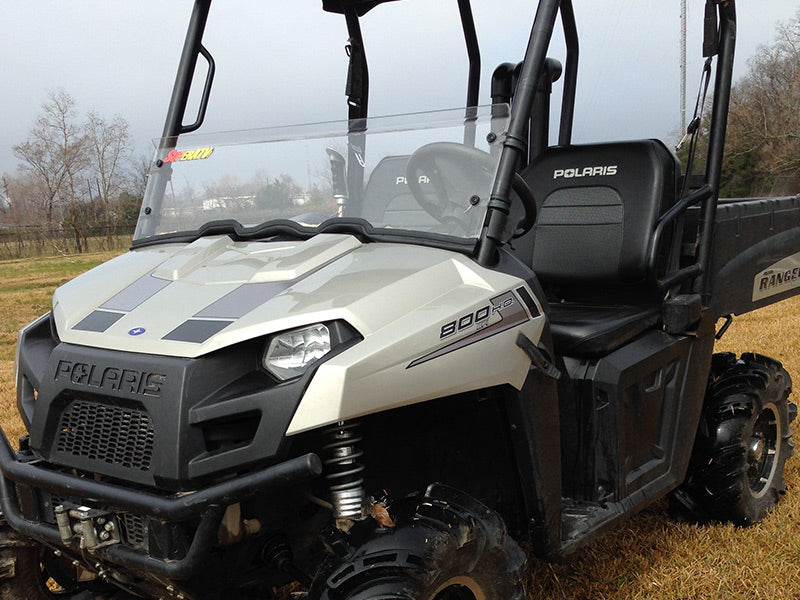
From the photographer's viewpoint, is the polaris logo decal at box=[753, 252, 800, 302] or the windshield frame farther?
the polaris logo decal at box=[753, 252, 800, 302]

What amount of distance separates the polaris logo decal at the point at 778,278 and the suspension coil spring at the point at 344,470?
2.47 meters

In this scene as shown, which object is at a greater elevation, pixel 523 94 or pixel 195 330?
pixel 523 94

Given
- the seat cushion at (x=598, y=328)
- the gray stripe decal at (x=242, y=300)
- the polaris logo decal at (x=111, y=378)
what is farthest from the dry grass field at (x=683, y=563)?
the polaris logo decal at (x=111, y=378)

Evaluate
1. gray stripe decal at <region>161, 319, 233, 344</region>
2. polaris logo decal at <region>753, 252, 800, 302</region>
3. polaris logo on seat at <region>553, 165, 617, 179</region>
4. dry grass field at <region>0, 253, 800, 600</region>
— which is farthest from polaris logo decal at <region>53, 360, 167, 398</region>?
polaris logo decal at <region>753, 252, 800, 302</region>

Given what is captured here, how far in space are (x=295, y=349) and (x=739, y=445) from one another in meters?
2.31

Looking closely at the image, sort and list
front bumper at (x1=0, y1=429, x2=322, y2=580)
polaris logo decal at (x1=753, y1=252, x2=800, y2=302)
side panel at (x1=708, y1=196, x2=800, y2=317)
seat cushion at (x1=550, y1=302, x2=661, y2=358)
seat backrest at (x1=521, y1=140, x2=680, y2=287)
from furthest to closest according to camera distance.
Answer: polaris logo decal at (x1=753, y1=252, x2=800, y2=302) < side panel at (x1=708, y1=196, x2=800, y2=317) < seat backrest at (x1=521, y1=140, x2=680, y2=287) < seat cushion at (x1=550, y1=302, x2=661, y2=358) < front bumper at (x1=0, y1=429, x2=322, y2=580)

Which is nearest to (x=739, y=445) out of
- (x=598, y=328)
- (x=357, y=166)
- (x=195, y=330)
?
(x=598, y=328)

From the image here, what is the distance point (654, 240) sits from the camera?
321cm

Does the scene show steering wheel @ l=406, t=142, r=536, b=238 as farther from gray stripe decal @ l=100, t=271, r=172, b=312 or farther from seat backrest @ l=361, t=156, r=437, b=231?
gray stripe decal @ l=100, t=271, r=172, b=312

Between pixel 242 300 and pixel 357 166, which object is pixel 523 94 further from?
pixel 242 300

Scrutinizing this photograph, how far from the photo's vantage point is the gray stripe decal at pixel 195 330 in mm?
1926

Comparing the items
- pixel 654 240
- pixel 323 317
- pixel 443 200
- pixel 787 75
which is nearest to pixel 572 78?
pixel 654 240

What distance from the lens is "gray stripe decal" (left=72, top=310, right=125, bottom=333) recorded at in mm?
2123

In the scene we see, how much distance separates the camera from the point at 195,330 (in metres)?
1.96
